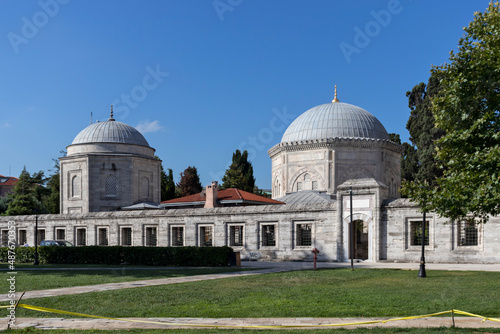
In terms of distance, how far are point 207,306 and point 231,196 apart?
29269 mm

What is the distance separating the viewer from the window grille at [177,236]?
37062 mm

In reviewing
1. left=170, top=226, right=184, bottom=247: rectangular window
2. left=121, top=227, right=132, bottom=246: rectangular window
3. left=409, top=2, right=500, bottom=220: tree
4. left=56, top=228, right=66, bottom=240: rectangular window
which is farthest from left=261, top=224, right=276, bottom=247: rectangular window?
left=56, top=228, right=66, bottom=240: rectangular window

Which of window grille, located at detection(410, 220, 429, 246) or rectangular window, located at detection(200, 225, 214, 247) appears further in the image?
rectangular window, located at detection(200, 225, 214, 247)

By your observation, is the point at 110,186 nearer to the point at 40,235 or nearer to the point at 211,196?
the point at 40,235

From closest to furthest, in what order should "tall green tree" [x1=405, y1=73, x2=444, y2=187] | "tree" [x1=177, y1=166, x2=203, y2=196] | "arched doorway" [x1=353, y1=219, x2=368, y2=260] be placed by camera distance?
"arched doorway" [x1=353, y1=219, x2=368, y2=260] → "tall green tree" [x1=405, y1=73, x2=444, y2=187] → "tree" [x1=177, y1=166, x2=203, y2=196]

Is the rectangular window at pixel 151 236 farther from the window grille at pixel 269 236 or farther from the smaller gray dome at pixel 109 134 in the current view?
the smaller gray dome at pixel 109 134

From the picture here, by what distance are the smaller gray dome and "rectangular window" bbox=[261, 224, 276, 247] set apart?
961 inches

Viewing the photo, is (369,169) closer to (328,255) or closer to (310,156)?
(310,156)

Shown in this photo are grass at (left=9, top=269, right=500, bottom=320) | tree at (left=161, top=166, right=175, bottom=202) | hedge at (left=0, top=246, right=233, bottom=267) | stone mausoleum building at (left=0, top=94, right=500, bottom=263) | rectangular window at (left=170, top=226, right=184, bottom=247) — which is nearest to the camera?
grass at (left=9, top=269, right=500, bottom=320)

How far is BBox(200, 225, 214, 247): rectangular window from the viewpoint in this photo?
3584 centimetres

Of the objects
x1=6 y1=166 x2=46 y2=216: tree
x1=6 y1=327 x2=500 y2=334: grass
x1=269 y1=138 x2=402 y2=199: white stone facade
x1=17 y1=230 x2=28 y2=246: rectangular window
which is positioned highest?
x1=269 y1=138 x2=402 y2=199: white stone facade

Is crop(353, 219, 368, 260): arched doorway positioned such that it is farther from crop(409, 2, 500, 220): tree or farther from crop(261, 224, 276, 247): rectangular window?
crop(409, 2, 500, 220): tree

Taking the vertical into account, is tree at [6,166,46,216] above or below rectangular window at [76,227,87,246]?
above

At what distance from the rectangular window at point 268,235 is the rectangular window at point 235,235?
1.70 metres
